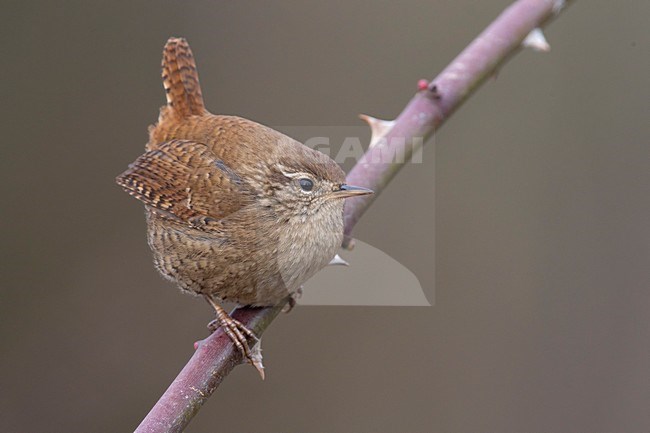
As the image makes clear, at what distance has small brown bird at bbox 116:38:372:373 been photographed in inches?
99.7

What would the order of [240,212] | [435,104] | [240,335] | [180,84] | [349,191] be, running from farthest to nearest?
[180,84] < [435,104] < [240,212] < [349,191] < [240,335]

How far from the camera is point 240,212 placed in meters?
2.62

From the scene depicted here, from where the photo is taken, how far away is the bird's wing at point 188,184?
2.65m

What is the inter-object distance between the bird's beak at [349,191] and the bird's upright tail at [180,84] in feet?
2.82

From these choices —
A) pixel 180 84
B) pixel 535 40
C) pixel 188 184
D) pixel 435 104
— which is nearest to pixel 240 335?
pixel 188 184

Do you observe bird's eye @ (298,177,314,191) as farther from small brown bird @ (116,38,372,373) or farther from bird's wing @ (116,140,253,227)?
bird's wing @ (116,140,253,227)

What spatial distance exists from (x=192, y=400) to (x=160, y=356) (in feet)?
9.73

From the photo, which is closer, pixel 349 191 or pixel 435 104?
pixel 349 191

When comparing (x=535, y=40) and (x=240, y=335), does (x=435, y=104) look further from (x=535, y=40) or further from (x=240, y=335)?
(x=240, y=335)

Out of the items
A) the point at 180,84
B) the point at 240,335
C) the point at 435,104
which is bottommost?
the point at 240,335

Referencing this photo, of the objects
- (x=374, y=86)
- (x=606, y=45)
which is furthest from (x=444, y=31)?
(x=606, y=45)

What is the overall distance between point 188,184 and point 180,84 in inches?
21.7

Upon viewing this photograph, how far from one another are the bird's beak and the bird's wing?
0.99ft

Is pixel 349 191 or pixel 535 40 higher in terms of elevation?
pixel 535 40
